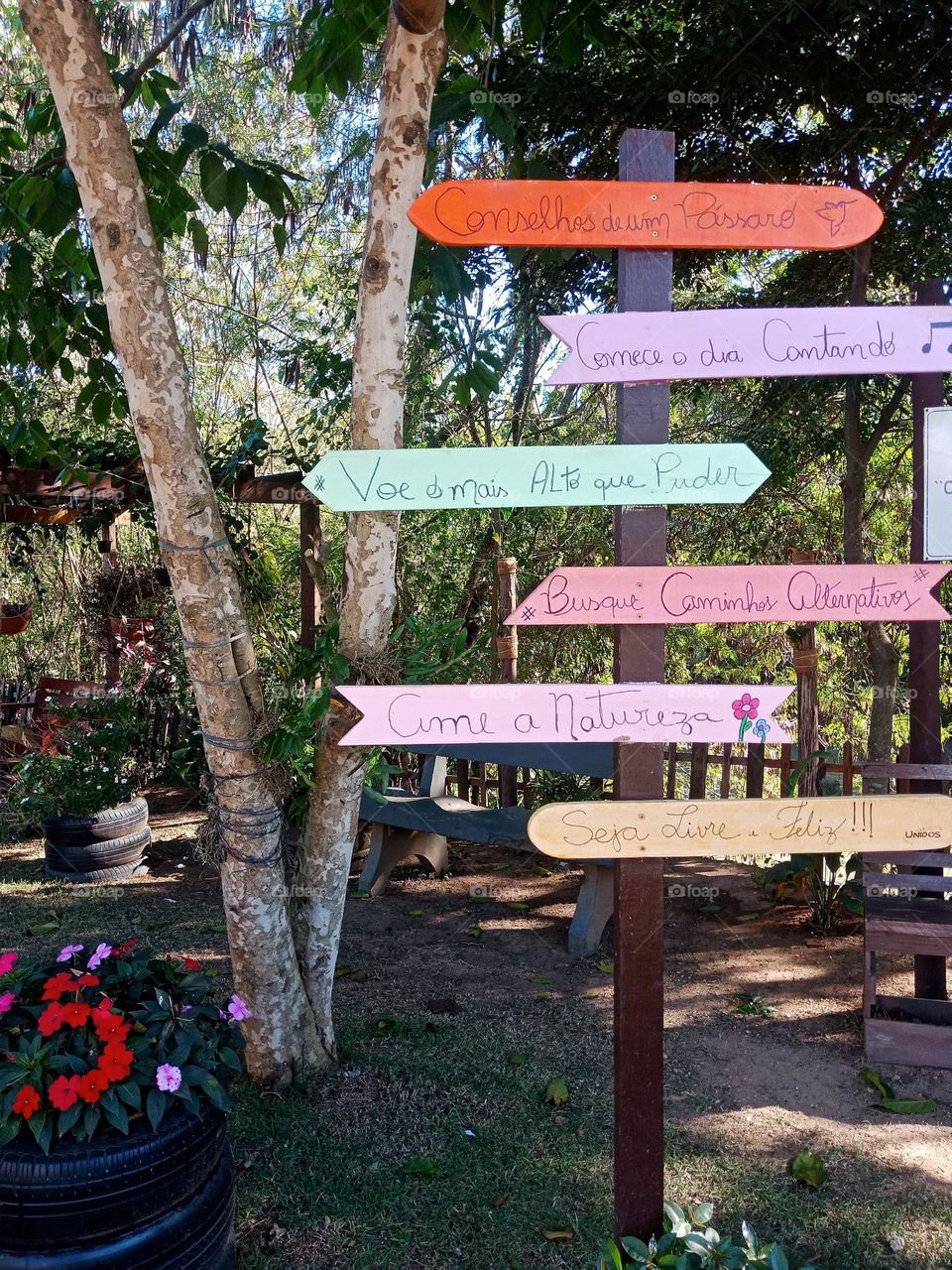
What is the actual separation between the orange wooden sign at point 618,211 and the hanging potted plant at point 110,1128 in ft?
6.18

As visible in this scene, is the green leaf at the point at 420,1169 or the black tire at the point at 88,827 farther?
the black tire at the point at 88,827

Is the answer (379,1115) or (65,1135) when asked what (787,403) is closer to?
(379,1115)

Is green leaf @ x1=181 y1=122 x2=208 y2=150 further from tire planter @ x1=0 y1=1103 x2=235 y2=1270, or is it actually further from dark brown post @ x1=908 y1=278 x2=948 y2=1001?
tire planter @ x1=0 y1=1103 x2=235 y2=1270

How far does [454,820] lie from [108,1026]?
10.4 ft

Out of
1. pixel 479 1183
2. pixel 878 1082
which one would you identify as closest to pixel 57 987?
pixel 479 1183

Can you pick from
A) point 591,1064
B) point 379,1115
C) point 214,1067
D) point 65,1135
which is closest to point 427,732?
point 214,1067

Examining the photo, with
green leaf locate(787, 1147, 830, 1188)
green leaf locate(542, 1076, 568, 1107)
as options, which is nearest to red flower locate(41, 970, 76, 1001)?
green leaf locate(542, 1076, 568, 1107)

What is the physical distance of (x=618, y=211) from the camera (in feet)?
6.32

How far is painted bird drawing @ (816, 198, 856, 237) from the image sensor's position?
196cm

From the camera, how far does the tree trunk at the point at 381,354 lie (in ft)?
8.52

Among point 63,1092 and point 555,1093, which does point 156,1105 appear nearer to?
point 63,1092

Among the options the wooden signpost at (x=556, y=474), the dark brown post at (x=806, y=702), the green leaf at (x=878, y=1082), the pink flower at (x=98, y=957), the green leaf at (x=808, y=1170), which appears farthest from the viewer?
the dark brown post at (x=806, y=702)

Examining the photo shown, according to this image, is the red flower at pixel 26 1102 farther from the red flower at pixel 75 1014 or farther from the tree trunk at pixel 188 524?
the tree trunk at pixel 188 524

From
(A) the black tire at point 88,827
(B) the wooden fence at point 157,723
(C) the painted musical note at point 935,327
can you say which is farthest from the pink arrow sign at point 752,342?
(B) the wooden fence at point 157,723
